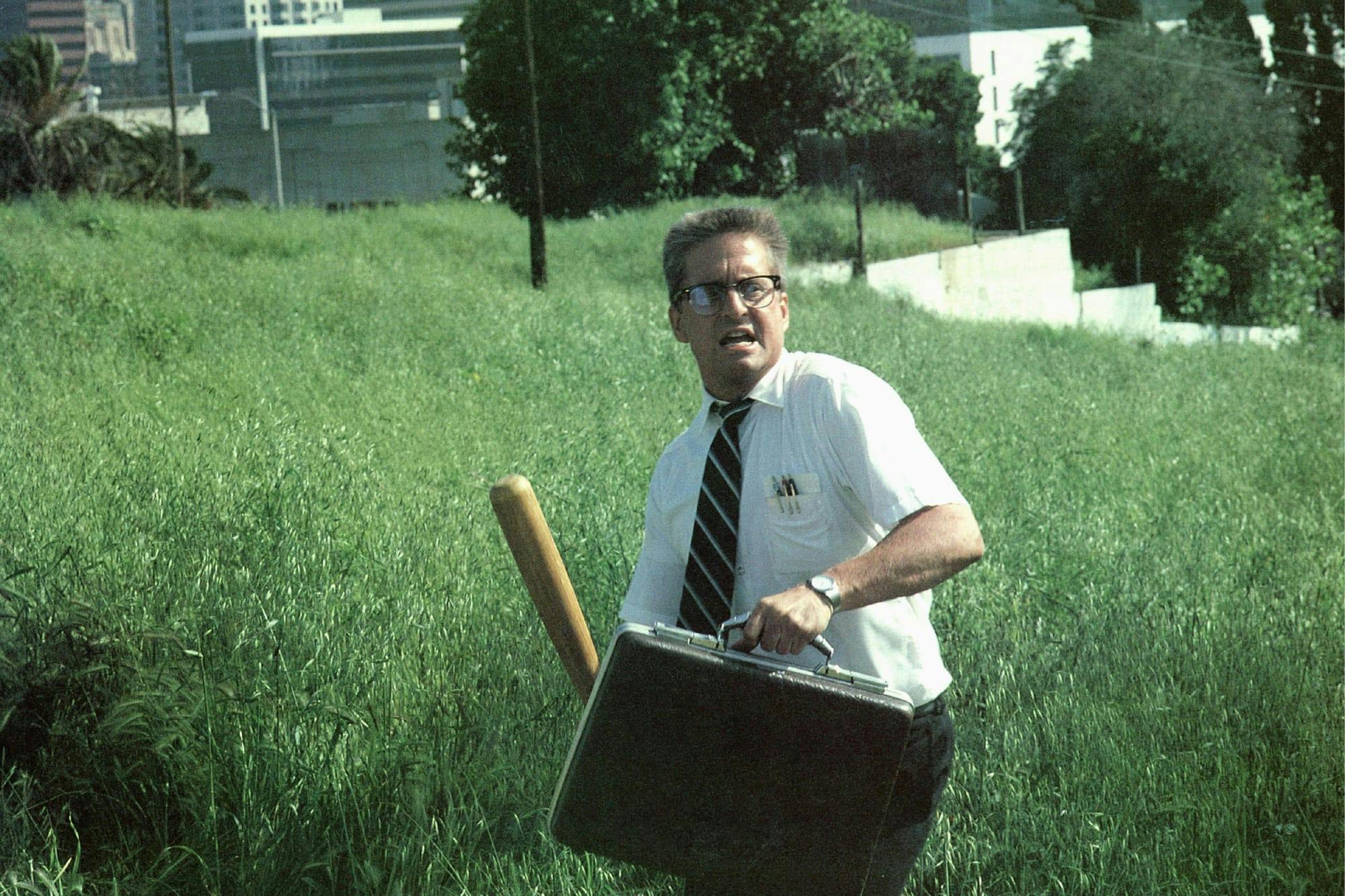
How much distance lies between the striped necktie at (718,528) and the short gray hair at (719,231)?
303 mm

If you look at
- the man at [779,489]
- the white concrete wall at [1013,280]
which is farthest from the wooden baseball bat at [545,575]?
the white concrete wall at [1013,280]

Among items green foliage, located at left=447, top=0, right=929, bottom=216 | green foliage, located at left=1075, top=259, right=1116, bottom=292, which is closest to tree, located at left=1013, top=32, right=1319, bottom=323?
green foliage, located at left=1075, top=259, right=1116, bottom=292

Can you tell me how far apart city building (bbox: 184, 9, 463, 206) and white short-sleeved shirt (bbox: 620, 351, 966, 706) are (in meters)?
54.8

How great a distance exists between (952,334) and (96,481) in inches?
698

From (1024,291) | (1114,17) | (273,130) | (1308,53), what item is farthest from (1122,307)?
(273,130)

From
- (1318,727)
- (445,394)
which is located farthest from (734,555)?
(445,394)

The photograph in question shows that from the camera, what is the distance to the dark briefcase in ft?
8.00

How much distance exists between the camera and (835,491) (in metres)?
2.75

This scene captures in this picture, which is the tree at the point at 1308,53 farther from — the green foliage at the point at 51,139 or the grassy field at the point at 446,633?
the grassy field at the point at 446,633

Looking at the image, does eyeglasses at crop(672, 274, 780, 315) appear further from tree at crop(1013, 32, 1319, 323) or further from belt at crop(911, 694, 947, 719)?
tree at crop(1013, 32, 1319, 323)

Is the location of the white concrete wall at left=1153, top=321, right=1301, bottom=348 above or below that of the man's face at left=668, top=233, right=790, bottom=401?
below

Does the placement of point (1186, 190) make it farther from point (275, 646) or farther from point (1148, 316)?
point (275, 646)

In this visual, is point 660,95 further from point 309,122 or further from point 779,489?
point 779,489

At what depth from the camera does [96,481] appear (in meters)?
6.18
